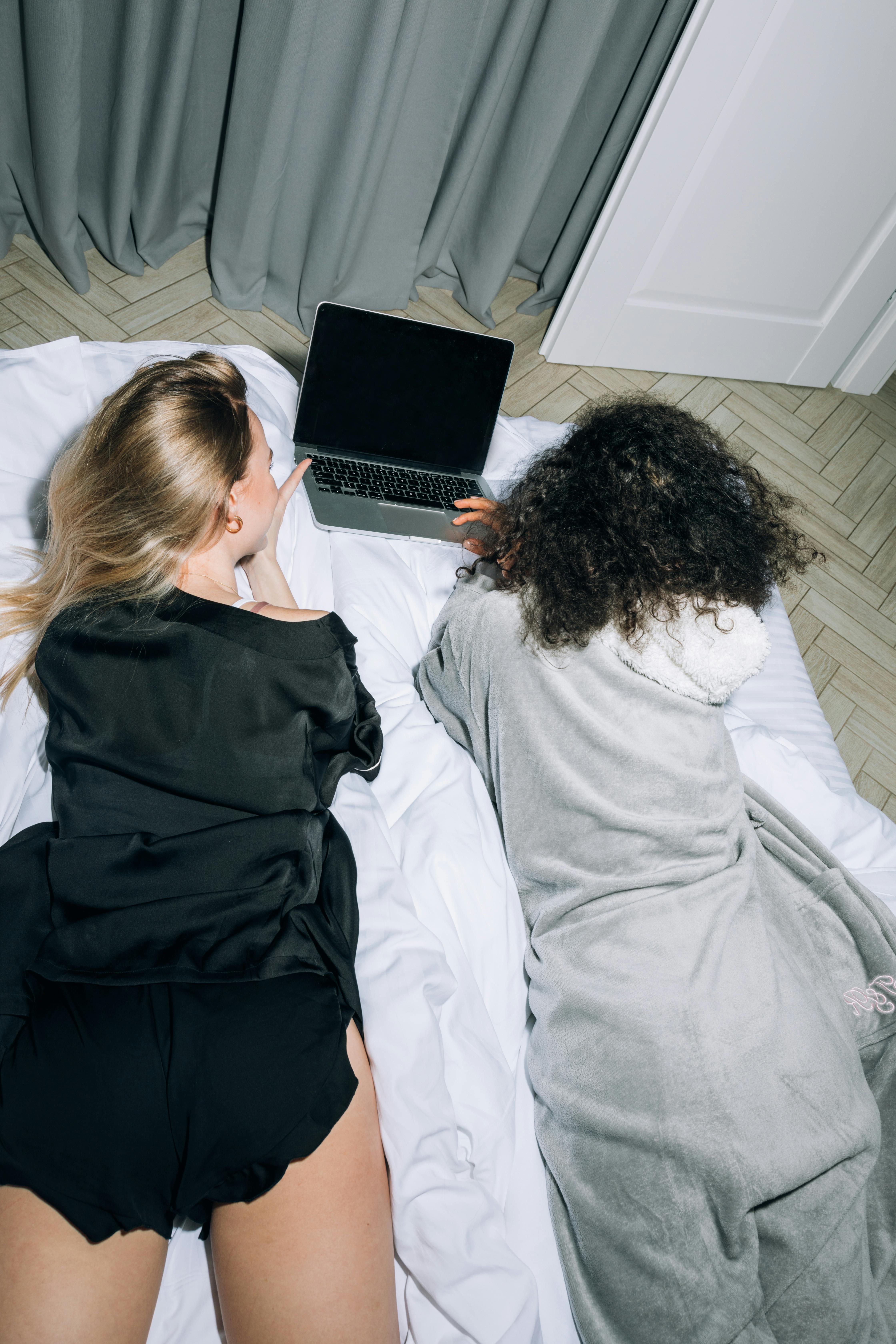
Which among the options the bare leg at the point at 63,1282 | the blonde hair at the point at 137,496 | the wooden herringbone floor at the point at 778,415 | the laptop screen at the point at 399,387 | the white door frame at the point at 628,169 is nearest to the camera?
the bare leg at the point at 63,1282

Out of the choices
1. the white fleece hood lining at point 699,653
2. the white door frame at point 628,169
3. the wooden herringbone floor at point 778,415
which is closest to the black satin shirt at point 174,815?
the white fleece hood lining at point 699,653

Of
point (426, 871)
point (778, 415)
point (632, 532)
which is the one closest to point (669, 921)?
point (426, 871)

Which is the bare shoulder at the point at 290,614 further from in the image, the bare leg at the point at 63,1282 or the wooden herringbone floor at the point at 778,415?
the wooden herringbone floor at the point at 778,415

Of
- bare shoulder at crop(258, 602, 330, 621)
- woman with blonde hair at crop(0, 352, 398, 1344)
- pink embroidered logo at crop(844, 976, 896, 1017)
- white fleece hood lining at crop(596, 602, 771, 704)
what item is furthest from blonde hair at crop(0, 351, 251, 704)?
pink embroidered logo at crop(844, 976, 896, 1017)

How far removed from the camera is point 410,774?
1.34 meters

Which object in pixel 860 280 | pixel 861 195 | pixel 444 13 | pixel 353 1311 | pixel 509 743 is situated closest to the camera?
pixel 353 1311

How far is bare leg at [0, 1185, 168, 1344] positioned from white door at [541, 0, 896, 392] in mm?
2515

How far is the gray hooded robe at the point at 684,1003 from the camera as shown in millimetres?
938

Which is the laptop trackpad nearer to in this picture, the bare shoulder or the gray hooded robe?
the gray hooded robe

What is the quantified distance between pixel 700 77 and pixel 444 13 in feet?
2.13

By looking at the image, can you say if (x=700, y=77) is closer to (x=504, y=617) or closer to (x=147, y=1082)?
(x=504, y=617)

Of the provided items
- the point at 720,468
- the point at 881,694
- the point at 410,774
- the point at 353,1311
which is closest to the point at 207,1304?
→ the point at 353,1311

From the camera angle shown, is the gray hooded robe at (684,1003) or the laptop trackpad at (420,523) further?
the laptop trackpad at (420,523)

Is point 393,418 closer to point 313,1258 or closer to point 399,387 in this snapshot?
point 399,387
